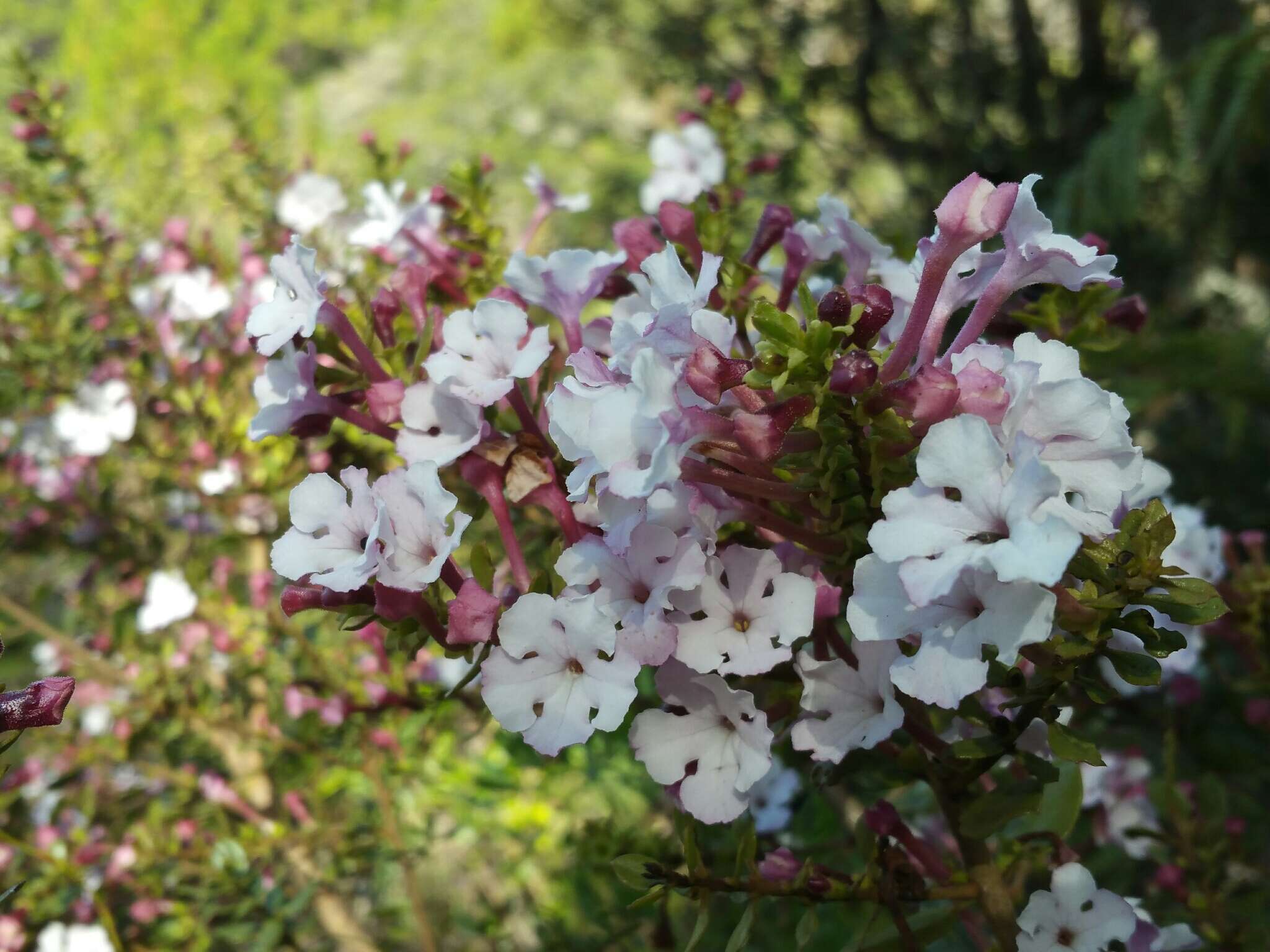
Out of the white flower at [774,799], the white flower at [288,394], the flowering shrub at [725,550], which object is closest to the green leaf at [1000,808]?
the flowering shrub at [725,550]

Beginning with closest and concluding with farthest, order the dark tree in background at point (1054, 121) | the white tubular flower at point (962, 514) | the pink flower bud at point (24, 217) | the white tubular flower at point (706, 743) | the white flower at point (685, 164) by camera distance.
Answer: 1. the white tubular flower at point (962, 514)
2. the white tubular flower at point (706, 743)
3. the white flower at point (685, 164)
4. the pink flower bud at point (24, 217)
5. the dark tree in background at point (1054, 121)

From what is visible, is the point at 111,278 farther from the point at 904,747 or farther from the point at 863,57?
the point at 863,57

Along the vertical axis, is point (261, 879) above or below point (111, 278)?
below

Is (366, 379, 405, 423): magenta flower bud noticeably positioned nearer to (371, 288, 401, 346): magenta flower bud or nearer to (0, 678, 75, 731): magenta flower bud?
(371, 288, 401, 346): magenta flower bud

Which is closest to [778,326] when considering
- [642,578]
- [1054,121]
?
[642,578]

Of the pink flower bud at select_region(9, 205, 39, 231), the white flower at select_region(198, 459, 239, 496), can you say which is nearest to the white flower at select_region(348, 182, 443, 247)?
the white flower at select_region(198, 459, 239, 496)

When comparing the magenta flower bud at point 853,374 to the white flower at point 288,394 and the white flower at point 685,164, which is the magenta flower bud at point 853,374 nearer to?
the white flower at point 288,394

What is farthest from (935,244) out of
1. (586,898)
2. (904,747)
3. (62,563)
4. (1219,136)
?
(1219,136)
